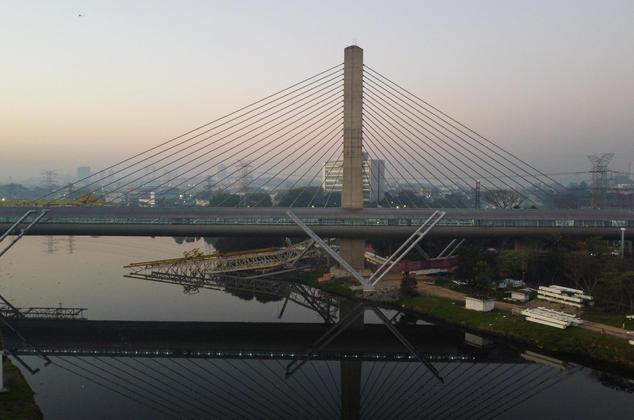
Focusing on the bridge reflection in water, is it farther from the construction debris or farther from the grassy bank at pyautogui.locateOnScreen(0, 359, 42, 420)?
the construction debris

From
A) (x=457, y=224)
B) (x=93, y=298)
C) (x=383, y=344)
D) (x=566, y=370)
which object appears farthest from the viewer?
(x=457, y=224)

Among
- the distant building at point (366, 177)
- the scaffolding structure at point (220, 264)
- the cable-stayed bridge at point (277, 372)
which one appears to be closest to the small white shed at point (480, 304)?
the cable-stayed bridge at point (277, 372)

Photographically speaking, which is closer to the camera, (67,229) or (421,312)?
(421,312)

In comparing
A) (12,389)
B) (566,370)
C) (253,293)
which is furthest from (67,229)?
(566,370)

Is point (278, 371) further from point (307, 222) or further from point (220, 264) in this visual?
point (220, 264)

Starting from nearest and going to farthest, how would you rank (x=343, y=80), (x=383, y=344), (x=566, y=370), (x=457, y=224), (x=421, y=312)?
1. (x=566, y=370)
2. (x=383, y=344)
3. (x=421, y=312)
4. (x=457, y=224)
5. (x=343, y=80)

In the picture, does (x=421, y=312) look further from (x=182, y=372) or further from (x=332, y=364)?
(x=182, y=372)

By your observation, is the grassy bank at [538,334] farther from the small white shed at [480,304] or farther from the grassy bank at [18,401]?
the grassy bank at [18,401]

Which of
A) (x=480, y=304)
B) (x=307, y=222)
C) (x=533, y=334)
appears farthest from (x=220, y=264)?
(x=533, y=334)
